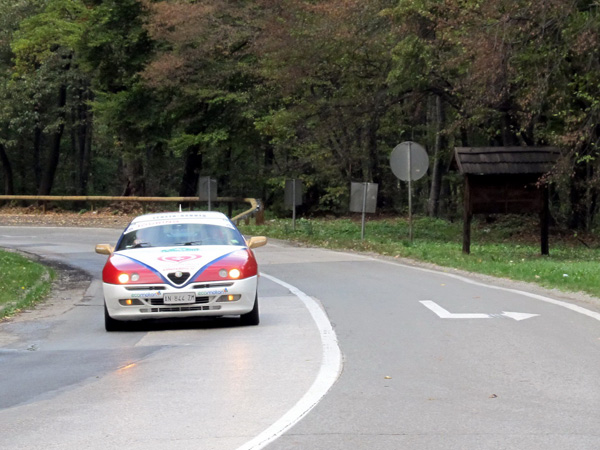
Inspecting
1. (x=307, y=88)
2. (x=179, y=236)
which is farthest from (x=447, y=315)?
(x=307, y=88)

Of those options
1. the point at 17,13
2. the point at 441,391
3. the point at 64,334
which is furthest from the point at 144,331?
the point at 17,13

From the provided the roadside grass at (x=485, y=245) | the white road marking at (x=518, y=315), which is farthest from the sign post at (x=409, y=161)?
the white road marking at (x=518, y=315)

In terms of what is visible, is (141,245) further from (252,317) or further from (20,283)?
(20,283)

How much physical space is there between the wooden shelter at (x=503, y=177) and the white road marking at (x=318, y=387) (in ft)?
36.2

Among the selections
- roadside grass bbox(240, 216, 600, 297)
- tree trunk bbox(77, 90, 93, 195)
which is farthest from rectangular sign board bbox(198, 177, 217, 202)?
tree trunk bbox(77, 90, 93, 195)

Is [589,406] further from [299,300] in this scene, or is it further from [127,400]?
[299,300]

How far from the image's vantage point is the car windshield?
12.9 metres

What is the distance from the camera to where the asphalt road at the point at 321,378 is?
6.52 metres

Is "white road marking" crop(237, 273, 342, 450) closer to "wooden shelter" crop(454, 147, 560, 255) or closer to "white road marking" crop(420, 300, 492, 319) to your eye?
"white road marking" crop(420, 300, 492, 319)

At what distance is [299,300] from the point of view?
1486cm

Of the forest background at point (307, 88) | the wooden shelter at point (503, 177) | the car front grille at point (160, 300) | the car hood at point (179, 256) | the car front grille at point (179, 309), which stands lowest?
the car front grille at point (179, 309)

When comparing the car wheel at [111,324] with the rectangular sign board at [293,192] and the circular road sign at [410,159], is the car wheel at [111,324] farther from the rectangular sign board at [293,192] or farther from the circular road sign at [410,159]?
the rectangular sign board at [293,192]

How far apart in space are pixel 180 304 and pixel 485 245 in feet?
61.7

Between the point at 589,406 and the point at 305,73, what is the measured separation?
2484 centimetres
